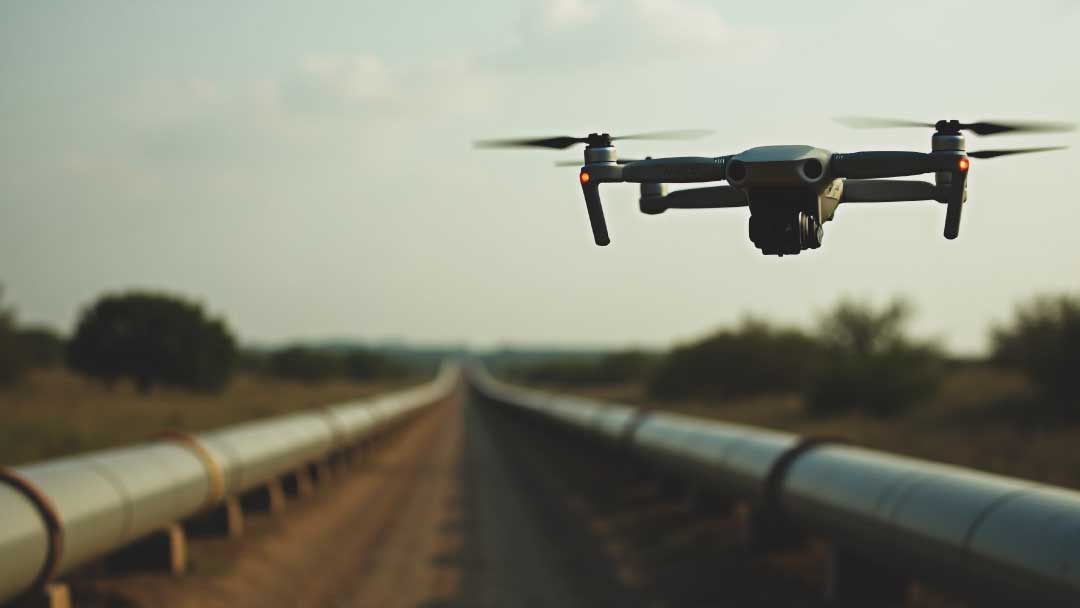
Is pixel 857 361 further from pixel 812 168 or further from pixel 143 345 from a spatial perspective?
pixel 143 345

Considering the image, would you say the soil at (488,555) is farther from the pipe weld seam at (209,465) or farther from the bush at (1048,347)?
the bush at (1048,347)

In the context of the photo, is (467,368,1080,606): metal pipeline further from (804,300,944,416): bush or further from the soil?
(804,300,944,416): bush

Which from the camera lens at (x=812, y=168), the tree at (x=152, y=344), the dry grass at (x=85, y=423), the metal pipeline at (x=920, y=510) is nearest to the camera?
the camera lens at (x=812, y=168)

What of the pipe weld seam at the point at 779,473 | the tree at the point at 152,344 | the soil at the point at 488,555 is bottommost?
the soil at the point at 488,555

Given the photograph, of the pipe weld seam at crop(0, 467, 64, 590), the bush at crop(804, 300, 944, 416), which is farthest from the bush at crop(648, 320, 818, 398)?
the pipe weld seam at crop(0, 467, 64, 590)

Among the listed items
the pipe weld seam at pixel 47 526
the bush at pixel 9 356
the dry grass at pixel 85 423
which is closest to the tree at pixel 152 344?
the bush at pixel 9 356

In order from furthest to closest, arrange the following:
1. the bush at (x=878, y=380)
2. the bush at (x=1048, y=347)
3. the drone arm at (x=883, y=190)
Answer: the bush at (x=878, y=380)
the bush at (x=1048, y=347)
the drone arm at (x=883, y=190)

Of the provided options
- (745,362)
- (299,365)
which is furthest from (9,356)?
(299,365)
